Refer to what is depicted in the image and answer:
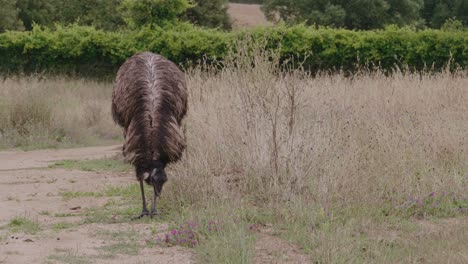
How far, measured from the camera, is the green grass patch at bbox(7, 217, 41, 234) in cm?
740

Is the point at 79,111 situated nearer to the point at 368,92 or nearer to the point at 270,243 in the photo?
the point at 368,92

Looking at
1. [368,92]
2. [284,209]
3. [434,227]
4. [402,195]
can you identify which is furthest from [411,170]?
[368,92]

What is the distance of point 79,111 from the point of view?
16812 mm

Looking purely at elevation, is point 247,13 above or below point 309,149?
below

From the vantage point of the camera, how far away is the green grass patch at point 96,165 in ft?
38.4

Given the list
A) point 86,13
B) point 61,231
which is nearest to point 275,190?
point 61,231

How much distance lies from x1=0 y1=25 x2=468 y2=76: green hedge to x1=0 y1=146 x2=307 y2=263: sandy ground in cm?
1010

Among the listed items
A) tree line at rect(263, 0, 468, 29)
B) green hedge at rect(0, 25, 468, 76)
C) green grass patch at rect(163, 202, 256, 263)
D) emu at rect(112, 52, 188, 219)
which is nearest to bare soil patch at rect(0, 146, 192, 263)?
green grass patch at rect(163, 202, 256, 263)

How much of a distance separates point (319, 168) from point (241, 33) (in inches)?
549

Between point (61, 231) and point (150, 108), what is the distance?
5.73 ft

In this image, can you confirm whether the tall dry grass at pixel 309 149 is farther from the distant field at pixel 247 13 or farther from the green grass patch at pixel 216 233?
the distant field at pixel 247 13

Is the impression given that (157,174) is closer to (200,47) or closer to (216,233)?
(216,233)

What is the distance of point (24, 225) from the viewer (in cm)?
759

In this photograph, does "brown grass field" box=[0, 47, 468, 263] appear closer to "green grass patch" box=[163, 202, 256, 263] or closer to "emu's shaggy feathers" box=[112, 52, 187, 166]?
"green grass patch" box=[163, 202, 256, 263]
